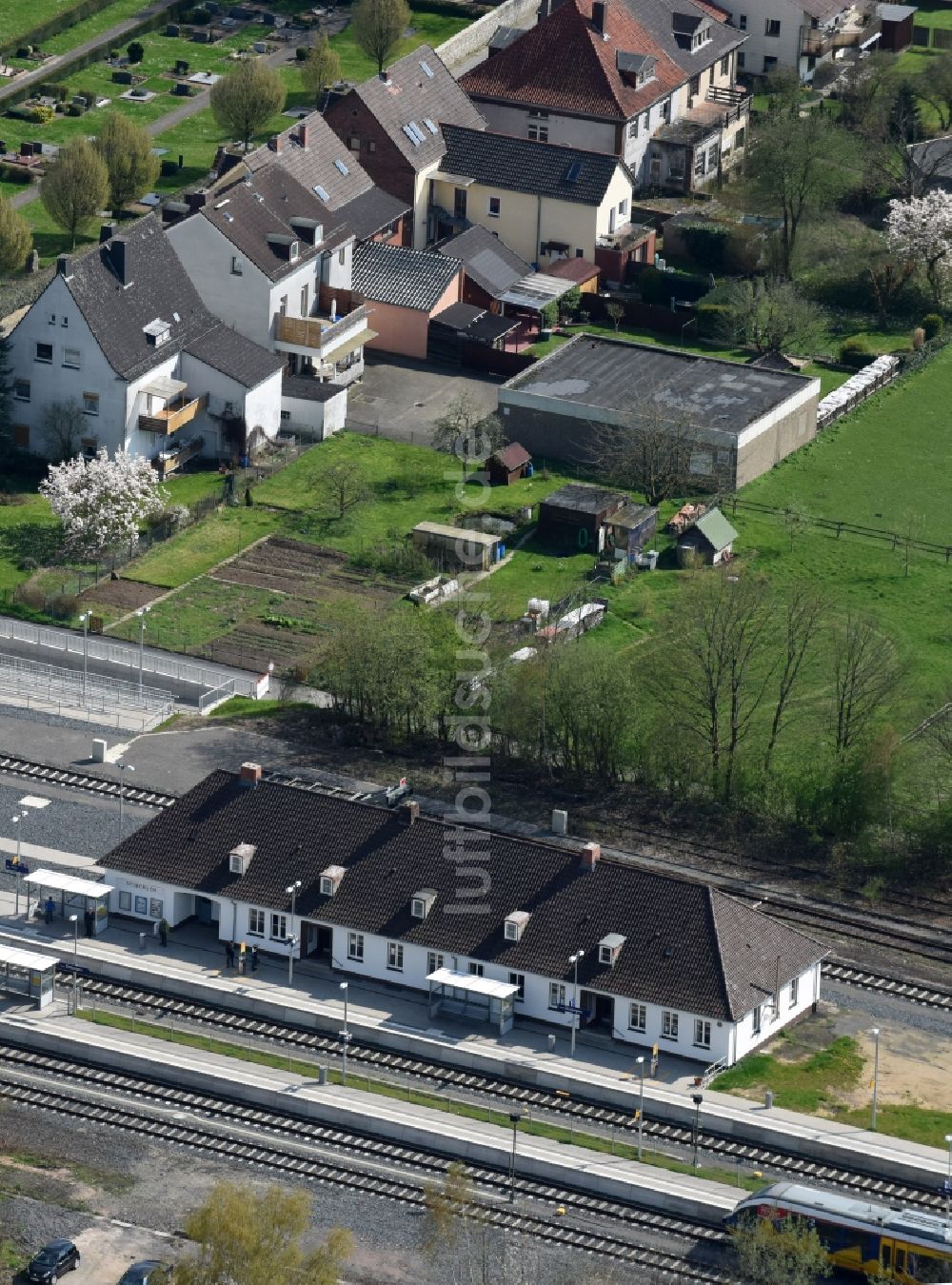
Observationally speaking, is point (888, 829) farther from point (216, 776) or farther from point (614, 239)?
point (614, 239)

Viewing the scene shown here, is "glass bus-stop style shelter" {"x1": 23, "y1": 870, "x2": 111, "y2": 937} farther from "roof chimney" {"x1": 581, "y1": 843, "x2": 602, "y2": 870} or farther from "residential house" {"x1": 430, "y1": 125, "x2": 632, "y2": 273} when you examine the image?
"residential house" {"x1": 430, "y1": 125, "x2": 632, "y2": 273}

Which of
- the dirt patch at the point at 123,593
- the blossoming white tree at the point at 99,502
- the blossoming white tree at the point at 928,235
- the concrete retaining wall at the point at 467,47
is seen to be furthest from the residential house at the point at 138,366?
the concrete retaining wall at the point at 467,47

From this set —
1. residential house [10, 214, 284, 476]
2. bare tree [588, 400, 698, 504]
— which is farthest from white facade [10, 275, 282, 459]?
bare tree [588, 400, 698, 504]

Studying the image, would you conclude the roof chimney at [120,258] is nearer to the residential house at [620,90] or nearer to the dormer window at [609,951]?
the residential house at [620,90]

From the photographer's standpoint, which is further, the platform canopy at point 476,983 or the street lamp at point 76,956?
the street lamp at point 76,956

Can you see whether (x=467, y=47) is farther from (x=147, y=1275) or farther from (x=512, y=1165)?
(x=147, y=1275)

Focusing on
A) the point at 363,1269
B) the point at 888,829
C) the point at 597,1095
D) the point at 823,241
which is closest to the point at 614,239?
the point at 823,241
